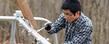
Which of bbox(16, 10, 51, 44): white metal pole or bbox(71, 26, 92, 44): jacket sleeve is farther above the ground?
bbox(16, 10, 51, 44): white metal pole

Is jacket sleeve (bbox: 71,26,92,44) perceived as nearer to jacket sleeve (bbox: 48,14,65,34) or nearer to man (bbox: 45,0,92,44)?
man (bbox: 45,0,92,44)

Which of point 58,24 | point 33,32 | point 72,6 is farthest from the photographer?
point 58,24

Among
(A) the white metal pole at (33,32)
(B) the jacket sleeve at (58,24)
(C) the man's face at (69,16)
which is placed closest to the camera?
(A) the white metal pole at (33,32)

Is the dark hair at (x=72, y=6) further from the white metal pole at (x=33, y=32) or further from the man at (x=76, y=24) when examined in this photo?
the white metal pole at (x=33, y=32)

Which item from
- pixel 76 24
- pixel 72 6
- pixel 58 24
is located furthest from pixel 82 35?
pixel 58 24

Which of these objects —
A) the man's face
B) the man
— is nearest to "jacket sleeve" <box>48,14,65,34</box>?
the man

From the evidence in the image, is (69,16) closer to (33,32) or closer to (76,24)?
(76,24)

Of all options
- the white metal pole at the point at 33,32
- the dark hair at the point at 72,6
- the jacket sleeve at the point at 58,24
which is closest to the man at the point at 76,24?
the dark hair at the point at 72,6

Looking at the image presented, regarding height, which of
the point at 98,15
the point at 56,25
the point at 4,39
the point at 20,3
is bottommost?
the point at 4,39

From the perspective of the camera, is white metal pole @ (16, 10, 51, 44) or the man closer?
white metal pole @ (16, 10, 51, 44)

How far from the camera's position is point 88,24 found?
318cm

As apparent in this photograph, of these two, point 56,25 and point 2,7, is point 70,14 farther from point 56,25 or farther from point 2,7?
point 2,7

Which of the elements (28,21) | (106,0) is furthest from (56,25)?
(106,0)

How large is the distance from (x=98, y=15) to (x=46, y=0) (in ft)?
2.67
